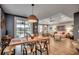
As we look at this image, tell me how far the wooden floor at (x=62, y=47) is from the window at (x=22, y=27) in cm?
52

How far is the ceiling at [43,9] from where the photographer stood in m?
2.51

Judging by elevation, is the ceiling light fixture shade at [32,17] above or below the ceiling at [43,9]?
below

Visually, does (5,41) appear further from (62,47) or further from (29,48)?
(62,47)

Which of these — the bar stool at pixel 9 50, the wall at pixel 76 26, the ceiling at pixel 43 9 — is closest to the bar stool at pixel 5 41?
the bar stool at pixel 9 50

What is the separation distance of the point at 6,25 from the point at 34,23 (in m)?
0.57

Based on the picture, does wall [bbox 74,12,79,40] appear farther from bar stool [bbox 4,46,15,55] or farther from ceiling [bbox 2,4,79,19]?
bar stool [bbox 4,46,15,55]

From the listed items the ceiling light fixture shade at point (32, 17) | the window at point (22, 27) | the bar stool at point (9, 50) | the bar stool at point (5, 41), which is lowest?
the bar stool at point (9, 50)

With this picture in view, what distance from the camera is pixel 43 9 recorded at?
255 centimetres

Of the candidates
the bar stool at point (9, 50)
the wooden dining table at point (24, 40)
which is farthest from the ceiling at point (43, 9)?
the bar stool at point (9, 50)

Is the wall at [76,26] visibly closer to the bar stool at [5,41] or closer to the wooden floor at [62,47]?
the wooden floor at [62,47]

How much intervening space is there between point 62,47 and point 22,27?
36.0 inches

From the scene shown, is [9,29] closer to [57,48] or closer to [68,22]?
[57,48]

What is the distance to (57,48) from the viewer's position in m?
2.53
